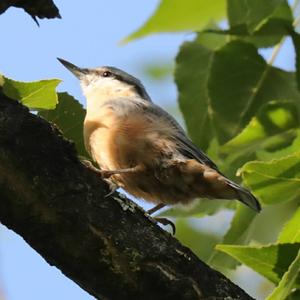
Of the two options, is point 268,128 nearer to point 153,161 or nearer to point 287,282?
point 153,161

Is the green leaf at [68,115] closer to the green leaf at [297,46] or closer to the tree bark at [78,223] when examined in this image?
the tree bark at [78,223]

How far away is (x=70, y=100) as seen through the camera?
3611 millimetres

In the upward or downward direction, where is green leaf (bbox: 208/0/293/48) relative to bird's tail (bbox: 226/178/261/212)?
upward

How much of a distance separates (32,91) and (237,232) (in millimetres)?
1449

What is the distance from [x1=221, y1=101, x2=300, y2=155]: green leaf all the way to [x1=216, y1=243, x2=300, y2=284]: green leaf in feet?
2.69

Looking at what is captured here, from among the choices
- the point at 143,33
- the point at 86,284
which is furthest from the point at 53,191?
the point at 143,33

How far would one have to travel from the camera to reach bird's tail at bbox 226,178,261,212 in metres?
4.07

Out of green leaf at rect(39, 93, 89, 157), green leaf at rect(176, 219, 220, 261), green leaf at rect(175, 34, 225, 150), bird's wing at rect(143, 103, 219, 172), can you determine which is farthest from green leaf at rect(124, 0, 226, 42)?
green leaf at rect(39, 93, 89, 157)

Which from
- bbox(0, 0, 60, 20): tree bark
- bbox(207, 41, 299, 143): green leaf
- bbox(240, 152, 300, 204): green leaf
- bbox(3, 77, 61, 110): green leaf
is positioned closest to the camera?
bbox(0, 0, 60, 20): tree bark

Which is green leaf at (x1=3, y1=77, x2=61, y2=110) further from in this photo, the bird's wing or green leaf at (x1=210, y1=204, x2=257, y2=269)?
the bird's wing

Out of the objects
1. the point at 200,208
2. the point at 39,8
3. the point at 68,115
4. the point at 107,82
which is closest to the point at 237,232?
the point at 200,208

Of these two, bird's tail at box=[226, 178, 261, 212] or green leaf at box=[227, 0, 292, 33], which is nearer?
bird's tail at box=[226, 178, 261, 212]

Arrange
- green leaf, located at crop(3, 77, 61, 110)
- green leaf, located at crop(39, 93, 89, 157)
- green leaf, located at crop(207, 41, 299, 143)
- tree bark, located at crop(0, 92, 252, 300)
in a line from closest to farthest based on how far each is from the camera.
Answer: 1. tree bark, located at crop(0, 92, 252, 300)
2. green leaf, located at crop(3, 77, 61, 110)
3. green leaf, located at crop(39, 93, 89, 157)
4. green leaf, located at crop(207, 41, 299, 143)

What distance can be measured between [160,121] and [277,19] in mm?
907
